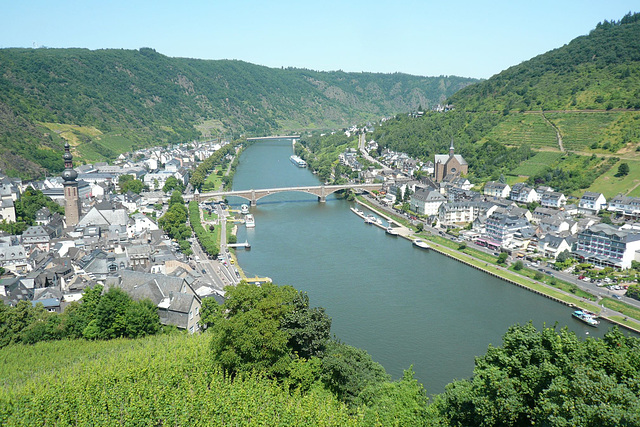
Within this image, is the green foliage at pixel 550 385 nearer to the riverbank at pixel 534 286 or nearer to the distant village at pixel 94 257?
the distant village at pixel 94 257

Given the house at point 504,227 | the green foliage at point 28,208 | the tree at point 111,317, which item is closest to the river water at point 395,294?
the house at point 504,227

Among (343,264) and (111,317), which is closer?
(111,317)

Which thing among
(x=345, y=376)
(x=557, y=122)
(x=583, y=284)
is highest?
(x=557, y=122)

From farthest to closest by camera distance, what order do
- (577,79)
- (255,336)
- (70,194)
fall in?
1. (577,79)
2. (70,194)
3. (255,336)

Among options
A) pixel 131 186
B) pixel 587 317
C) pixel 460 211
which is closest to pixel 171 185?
pixel 131 186

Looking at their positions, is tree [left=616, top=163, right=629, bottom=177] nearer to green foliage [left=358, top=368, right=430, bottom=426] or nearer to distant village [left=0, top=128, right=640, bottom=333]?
distant village [left=0, top=128, right=640, bottom=333]

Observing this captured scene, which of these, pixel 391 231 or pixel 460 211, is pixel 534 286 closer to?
pixel 391 231
